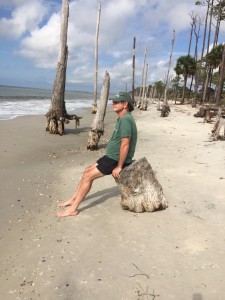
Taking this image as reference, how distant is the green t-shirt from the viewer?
5.14 metres

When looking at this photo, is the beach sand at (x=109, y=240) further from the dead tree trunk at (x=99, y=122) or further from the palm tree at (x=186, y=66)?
the palm tree at (x=186, y=66)

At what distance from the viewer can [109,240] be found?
466 centimetres

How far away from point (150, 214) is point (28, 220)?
6.63 feet

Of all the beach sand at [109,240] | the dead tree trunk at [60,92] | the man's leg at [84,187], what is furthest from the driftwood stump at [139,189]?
the dead tree trunk at [60,92]

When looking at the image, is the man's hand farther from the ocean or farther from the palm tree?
the palm tree

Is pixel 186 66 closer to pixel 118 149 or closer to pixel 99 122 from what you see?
pixel 99 122

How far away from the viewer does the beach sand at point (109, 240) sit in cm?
364

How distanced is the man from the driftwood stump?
6.7 inches

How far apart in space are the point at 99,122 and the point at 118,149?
6530mm

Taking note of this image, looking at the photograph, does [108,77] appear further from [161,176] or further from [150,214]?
[150,214]

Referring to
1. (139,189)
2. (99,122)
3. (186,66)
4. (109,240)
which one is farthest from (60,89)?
(186,66)

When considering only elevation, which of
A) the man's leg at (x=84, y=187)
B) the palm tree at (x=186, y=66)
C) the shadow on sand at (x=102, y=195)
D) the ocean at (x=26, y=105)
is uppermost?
the palm tree at (x=186, y=66)

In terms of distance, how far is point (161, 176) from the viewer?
308 inches

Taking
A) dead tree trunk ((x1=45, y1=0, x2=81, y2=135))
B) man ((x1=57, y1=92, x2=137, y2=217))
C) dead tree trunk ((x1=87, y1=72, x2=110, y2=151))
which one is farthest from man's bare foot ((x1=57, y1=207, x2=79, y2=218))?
dead tree trunk ((x1=45, y1=0, x2=81, y2=135))
